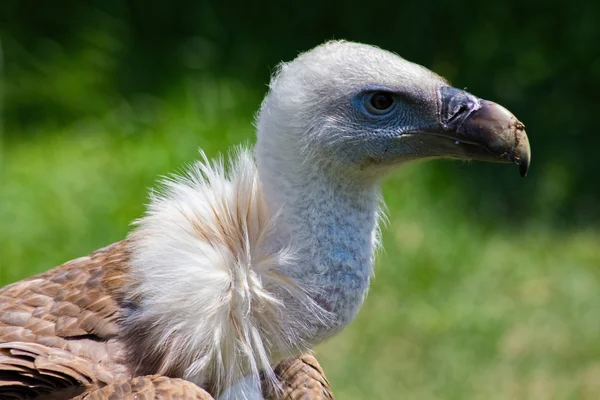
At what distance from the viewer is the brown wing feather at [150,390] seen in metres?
2.95

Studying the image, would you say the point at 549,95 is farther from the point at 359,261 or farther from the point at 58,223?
the point at 359,261

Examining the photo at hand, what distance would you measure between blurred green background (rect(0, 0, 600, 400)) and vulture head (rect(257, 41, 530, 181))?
7.55ft

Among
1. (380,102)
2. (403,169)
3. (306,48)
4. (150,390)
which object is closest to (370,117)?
(380,102)

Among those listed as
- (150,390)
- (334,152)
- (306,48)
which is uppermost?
(306,48)

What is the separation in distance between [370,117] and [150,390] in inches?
39.1

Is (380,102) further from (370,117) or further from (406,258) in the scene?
(406,258)

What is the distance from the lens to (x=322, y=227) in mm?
3246

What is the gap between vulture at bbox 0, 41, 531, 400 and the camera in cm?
312

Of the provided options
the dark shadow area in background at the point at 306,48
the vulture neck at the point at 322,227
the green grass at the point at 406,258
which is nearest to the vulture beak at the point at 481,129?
the vulture neck at the point at 322,227

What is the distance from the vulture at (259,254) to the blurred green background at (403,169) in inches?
89.5

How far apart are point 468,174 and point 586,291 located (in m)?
1.04

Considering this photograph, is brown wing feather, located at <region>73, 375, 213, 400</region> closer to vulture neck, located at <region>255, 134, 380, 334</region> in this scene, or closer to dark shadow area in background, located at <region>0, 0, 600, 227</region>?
vulture neck, located at <region>255, 134, 380, 334</region>

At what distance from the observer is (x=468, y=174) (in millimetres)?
6859

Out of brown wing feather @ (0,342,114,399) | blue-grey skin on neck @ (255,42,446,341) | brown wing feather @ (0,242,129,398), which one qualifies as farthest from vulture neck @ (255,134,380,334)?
brown wing feather @ (0,342,114,399)
